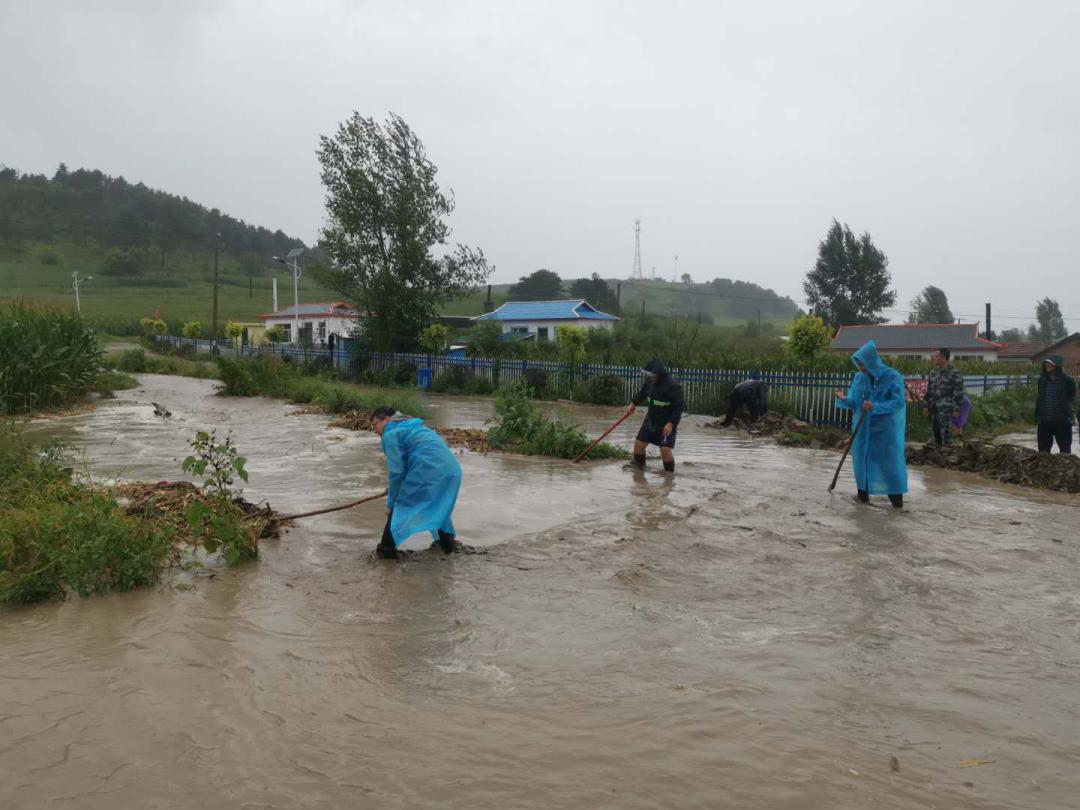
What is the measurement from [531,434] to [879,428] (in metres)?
5.38

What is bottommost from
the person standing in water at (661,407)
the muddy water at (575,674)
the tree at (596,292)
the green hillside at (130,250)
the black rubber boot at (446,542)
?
the muddy water at (575,674)

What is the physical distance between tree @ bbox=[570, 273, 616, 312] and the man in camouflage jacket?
70.4 m

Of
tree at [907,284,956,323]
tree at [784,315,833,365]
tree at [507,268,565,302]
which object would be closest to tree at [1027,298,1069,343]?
tree at [907,284,956,323]


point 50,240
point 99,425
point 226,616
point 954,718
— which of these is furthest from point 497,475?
point 50,240

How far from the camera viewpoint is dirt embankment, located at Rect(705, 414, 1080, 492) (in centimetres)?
1073

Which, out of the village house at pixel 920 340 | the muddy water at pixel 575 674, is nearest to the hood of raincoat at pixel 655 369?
the muddy water at pixel 575 674

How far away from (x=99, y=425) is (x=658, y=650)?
13928 millimetres

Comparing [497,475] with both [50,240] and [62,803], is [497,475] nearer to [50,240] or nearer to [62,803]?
[62,803]

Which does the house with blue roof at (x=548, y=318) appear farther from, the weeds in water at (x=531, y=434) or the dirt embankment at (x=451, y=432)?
the weeds in water at (x=531, y=434)

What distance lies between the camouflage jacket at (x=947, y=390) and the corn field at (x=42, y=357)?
53.8 feet

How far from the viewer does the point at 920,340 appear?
184ft

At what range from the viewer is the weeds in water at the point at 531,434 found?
Result: 1237cm

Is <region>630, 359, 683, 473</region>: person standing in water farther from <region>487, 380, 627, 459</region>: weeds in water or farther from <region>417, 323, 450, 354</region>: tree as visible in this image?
<region>417, 323, 450, 354</region>: tree

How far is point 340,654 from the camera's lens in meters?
4.79
